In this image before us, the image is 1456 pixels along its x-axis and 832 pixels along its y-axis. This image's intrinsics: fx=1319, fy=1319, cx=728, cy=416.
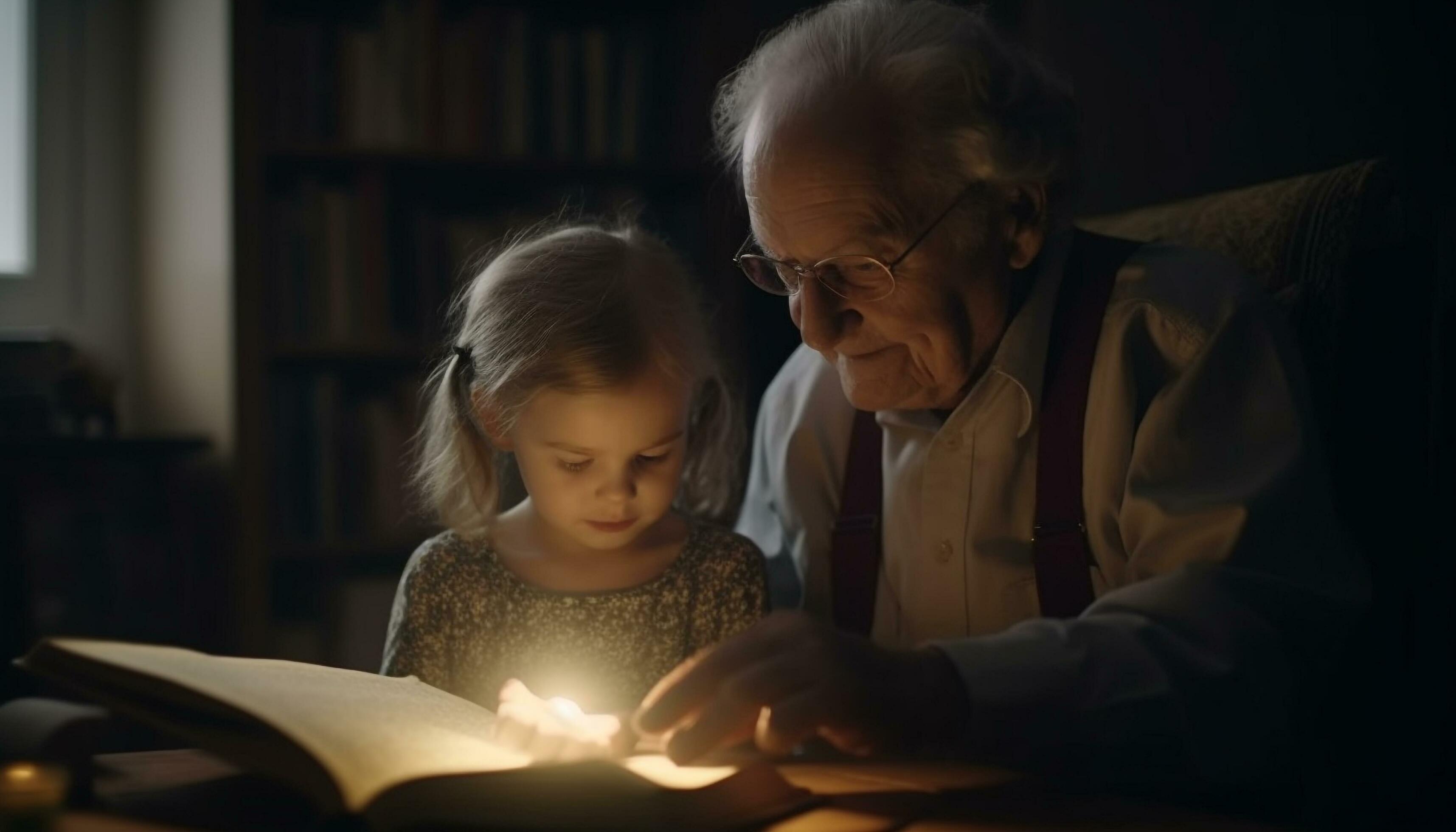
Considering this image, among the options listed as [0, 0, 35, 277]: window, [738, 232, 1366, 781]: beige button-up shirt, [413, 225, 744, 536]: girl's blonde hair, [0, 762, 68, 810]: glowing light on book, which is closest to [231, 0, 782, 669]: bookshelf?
[0, 0, 35, 277]: window

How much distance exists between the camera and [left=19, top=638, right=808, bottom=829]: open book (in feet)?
2.15

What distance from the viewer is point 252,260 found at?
2406 mm

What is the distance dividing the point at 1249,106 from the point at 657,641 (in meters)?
1.06

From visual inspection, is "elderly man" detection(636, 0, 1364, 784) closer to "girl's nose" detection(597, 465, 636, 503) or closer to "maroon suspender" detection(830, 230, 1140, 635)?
"maroon suspender" detection(830, 230, 1140, 635)

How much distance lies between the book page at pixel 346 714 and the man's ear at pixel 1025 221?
2.03 feet

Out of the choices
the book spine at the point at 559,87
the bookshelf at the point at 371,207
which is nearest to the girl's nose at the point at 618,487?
the bookshelf at the point at 371,207

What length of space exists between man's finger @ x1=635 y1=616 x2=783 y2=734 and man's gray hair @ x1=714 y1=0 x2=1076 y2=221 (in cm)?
48

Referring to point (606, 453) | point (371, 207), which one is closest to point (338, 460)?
point (371, 207)

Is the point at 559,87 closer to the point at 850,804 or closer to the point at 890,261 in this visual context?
the point at 890,261

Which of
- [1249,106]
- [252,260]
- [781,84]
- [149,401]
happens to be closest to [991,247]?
[781,84]

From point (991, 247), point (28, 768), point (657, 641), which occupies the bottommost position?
point (657, 641)

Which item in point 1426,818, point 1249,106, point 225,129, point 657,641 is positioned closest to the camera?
point 1426,818

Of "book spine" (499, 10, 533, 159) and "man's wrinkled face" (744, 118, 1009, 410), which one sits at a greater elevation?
"book spine" (499, 10, 533, 159)

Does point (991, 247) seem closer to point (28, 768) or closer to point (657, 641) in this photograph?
point (657, 641)
